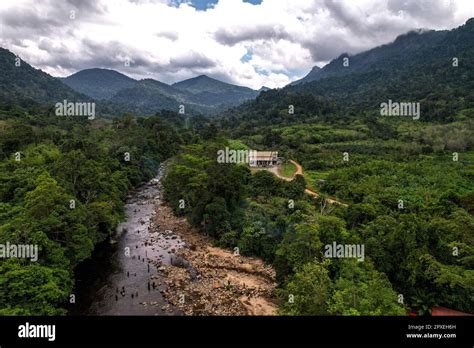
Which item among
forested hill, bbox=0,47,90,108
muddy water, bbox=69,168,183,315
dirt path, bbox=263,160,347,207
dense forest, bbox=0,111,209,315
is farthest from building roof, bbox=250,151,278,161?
forested hill, bbox=0,47,90,108

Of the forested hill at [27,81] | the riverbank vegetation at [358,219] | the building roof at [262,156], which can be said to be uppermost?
the forested hill at [27,81]

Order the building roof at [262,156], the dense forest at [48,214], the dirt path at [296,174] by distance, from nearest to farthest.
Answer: the dense forest at [48,214] → the dirt path at [296,174] → the building roof at [262,156]

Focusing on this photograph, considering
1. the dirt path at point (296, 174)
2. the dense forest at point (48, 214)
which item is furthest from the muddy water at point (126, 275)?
the dirt path at point (296, 174)

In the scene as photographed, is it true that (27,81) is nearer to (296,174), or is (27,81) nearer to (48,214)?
(296,174)

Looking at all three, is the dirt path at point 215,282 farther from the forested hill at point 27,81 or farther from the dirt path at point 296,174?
the forested hill at point 27,81

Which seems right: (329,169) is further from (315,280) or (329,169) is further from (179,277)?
(315,280)

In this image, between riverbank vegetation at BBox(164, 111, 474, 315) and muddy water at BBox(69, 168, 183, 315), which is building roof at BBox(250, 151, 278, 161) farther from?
muddy water at BBox(69, 168, 183, 315)

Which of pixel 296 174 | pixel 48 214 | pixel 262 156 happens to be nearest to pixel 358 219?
pixel 296 174
